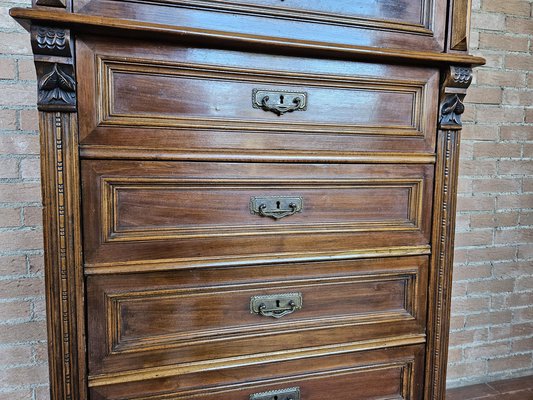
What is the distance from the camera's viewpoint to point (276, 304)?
989 millimetres

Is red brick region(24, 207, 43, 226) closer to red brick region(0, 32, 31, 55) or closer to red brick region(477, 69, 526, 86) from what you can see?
red brick region(0, 32, 31, 55)

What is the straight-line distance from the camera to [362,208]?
3.33ft

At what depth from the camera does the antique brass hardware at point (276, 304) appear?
3.22ft

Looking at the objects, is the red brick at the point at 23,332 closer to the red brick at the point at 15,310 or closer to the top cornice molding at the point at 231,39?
the red brick at the point at 15,310

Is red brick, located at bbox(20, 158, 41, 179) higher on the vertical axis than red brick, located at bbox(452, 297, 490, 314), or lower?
higher

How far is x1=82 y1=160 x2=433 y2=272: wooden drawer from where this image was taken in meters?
0.87

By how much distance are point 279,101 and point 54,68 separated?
0.46 metres

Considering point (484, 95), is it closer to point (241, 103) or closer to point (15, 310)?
point (241, 103)

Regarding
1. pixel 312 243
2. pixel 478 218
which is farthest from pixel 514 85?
pixel 312 243

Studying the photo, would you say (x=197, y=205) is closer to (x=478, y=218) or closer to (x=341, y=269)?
(x=341, y=269)

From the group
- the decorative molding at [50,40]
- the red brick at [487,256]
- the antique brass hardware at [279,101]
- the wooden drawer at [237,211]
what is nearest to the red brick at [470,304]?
the red brick at [487,256]

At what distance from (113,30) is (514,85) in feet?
5.39

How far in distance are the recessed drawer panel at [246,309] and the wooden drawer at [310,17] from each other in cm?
53

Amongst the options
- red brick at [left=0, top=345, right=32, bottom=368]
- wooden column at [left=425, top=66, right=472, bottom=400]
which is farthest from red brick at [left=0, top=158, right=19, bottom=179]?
wooden column at [left=425, top=66, right=472, bottom=400]
